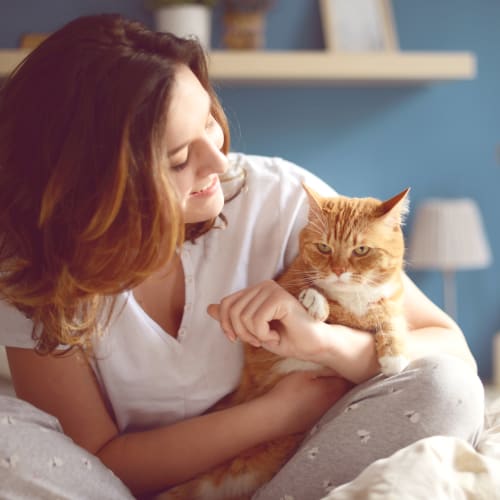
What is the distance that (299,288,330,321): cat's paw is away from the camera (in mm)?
1152

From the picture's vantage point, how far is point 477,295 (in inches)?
124

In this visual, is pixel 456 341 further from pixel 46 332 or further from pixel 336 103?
pixel 336 103

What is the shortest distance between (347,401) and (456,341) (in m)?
0.32

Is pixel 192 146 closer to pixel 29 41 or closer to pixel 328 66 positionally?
pixel 328 66

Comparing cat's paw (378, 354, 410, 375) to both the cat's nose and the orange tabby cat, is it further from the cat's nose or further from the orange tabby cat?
the cat's nose

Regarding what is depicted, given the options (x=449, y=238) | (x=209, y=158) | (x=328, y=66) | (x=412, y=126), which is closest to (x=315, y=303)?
(x=209, y=158)

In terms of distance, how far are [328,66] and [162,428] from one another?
1.75 m

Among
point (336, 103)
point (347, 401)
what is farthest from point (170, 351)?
point (336, 103)

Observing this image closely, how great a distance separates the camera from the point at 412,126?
10.1 feet

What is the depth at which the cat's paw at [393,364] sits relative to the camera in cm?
114

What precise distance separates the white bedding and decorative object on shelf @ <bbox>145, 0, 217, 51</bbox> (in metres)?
2.02

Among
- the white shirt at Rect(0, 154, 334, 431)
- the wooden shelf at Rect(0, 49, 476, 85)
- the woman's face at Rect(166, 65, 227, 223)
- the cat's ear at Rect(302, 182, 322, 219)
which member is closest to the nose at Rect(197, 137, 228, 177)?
the woman's face at Rect(166, 65, 227, 223)

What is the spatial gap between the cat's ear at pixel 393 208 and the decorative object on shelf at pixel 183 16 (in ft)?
5.28

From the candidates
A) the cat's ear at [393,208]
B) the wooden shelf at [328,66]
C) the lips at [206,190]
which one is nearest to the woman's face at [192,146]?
the lips at [206,190]
